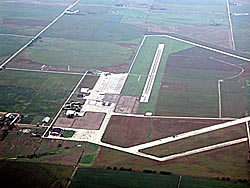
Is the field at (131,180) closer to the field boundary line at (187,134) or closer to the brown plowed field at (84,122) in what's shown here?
the field boundary line at (187,134)

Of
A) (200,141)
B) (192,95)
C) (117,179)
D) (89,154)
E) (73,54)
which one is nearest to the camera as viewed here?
(117,179)

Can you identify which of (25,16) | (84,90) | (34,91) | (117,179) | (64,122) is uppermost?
(117,179)

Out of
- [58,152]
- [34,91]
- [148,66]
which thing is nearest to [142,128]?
[58,152]

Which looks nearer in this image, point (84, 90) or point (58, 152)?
point (58, 152)

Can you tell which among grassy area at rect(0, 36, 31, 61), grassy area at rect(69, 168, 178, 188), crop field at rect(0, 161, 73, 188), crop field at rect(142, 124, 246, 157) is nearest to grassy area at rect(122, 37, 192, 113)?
crop field at rect(142, 124, 246, 157)

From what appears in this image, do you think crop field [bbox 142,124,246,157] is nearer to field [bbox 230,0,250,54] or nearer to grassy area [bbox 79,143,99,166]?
grassy area [bbox 79,143,99,166]

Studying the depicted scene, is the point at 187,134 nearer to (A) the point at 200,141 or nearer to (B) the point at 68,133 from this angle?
(A) the point at 200,141

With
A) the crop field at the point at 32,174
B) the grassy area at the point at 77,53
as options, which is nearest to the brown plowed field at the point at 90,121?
the crop field at the point at 32,174
